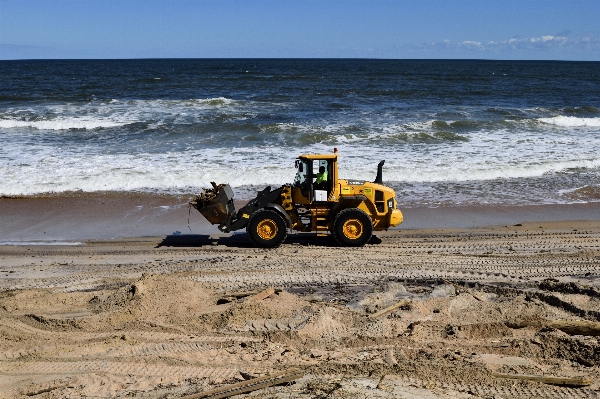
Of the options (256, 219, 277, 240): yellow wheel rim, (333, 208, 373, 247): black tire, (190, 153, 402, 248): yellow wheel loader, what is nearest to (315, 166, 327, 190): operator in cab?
(190, 153, 402, 248): yellow wheel loader

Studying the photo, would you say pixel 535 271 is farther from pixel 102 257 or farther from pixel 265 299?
pixel 102 257

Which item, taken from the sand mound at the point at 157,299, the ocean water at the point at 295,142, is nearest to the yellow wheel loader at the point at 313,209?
the sand mound at the point at 157,299

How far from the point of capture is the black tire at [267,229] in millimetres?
12281

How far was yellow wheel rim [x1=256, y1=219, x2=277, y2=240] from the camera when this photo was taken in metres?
12.4

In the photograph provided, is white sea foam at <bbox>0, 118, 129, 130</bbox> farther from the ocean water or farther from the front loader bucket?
the front loader bucket

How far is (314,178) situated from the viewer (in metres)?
12.2

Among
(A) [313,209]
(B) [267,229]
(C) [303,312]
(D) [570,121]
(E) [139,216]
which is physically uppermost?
(D) [570,121]

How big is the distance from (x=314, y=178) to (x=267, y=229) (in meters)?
1.32

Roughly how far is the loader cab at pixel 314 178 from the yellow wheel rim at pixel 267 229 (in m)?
0.63

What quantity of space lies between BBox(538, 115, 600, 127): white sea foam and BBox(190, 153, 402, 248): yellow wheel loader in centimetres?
1959

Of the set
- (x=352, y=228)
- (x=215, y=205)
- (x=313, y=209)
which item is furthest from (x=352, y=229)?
(x=215, y=205)

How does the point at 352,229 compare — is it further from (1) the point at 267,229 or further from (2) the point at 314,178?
(1) the point at 267,229

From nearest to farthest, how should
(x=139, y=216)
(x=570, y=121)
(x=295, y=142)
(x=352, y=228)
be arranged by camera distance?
(x=352, y=228) → (x=139, y=216) → (x=295, y=142) → (x=570, y=121)

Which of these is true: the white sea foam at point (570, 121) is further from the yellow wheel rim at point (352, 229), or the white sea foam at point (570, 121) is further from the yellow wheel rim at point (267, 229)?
the yellow wheel rim at point (267, 229)
